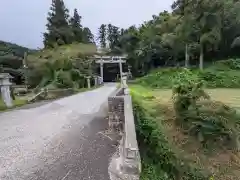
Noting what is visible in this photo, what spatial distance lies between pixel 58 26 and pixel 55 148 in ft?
107

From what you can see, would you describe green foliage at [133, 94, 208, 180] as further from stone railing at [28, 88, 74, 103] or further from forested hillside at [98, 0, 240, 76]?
forested hillside at [98, 0, 240, 76]

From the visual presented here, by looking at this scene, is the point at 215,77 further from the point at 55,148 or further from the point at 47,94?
the point at 55,148

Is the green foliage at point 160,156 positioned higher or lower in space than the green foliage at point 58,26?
lower

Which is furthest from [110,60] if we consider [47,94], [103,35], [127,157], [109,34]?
[127,157]

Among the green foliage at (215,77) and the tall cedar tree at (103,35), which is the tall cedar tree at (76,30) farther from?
the green foliage at (215,77)

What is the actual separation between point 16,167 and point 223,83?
18.6 m

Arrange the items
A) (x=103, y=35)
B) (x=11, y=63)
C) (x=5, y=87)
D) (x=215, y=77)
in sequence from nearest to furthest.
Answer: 1. (x=5, y=87)
2. (x=215, y=77)
3. (x=11, y=63)
4. (x=103, y=35)

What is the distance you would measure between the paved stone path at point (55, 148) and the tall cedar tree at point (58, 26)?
2796 cm

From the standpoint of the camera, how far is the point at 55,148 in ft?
16.4

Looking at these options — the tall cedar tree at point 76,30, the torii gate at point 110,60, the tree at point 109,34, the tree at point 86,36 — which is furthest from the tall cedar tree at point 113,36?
the tall cedar tree at point 76,30

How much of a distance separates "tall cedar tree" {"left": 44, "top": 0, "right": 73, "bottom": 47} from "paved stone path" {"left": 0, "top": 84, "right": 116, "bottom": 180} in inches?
1101

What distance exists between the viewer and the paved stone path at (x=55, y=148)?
3.84 m

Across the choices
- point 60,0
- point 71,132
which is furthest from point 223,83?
point 60,0

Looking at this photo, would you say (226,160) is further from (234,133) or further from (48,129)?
(48,129)
